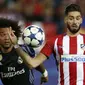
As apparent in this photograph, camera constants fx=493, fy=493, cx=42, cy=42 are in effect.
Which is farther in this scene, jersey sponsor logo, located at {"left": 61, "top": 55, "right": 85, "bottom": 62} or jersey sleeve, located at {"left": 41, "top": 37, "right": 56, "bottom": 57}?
jersey sleeve, located at {"left": 41, "top": 37, "right": 56, "bottom": 57}

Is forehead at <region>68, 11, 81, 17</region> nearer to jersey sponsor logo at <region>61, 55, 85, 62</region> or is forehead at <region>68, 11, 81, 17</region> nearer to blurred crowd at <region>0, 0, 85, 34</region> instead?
jersey sponsor logo at <region>61, 55, 85, 62</region>

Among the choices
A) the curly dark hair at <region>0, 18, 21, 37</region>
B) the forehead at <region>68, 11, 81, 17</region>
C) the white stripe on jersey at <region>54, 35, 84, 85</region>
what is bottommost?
the white stripe on jersey at <region>54, 35, 84, 85</region>

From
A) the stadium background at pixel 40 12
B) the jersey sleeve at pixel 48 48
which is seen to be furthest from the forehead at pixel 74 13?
the stadium background at pixel 40 12

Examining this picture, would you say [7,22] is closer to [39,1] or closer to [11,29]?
[11,29]

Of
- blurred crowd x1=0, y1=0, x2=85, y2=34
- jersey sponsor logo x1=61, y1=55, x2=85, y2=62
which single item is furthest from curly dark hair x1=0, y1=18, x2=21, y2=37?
blurred crowd x1=0, y1=0, x2=85, y2=34

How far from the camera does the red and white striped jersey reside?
19.8 ft

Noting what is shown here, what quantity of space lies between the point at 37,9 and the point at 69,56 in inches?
273

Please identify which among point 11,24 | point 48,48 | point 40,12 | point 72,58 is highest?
point 40,12

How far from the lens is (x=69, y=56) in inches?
239

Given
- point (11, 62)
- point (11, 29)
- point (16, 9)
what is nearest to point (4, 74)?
point (11, 62)

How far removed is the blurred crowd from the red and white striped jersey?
20.0 ft

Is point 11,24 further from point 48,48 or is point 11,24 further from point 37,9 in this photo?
point 37,9

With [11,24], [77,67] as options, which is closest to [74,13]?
[77,67]

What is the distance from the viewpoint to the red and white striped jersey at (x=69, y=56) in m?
6.02
